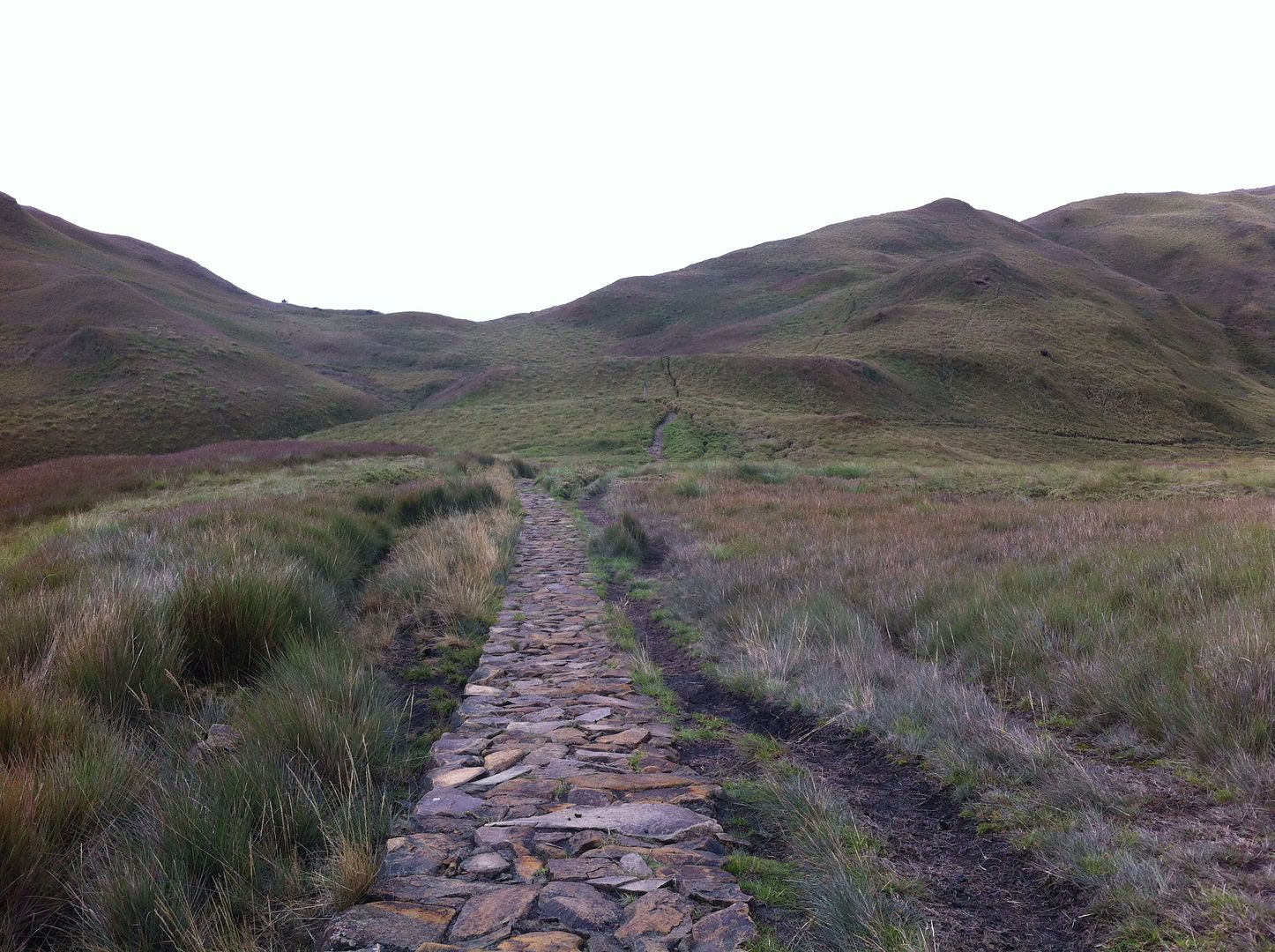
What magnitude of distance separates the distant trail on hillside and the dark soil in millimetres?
32288

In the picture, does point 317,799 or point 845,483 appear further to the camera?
point 845,483

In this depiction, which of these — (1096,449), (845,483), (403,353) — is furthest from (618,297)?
(845,483)

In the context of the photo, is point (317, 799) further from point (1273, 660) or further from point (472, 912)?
point (1273, 660)

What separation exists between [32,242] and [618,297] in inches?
2629

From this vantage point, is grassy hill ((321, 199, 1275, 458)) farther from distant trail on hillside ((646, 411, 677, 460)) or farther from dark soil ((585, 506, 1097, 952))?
dark soil ((585, 506, 1097, 952))

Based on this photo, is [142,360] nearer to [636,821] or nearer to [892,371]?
[892,371]

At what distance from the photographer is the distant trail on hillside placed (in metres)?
38.6

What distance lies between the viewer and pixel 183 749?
147 inches

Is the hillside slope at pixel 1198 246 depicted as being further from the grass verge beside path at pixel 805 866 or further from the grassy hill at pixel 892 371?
the grass verge beside path at pixel 805 866

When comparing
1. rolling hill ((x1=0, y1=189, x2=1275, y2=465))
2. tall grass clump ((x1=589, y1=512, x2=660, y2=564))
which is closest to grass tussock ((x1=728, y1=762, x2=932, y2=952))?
tall grass clump ((x1=589, y1=512, x2=660, y2=564))

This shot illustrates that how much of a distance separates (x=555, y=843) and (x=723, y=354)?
62038mm

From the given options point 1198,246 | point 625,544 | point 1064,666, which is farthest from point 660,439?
point 1198,246

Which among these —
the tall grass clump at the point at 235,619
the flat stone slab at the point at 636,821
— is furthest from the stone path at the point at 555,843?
the tall grass clump at the point at 235,619

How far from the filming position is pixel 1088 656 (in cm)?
481
